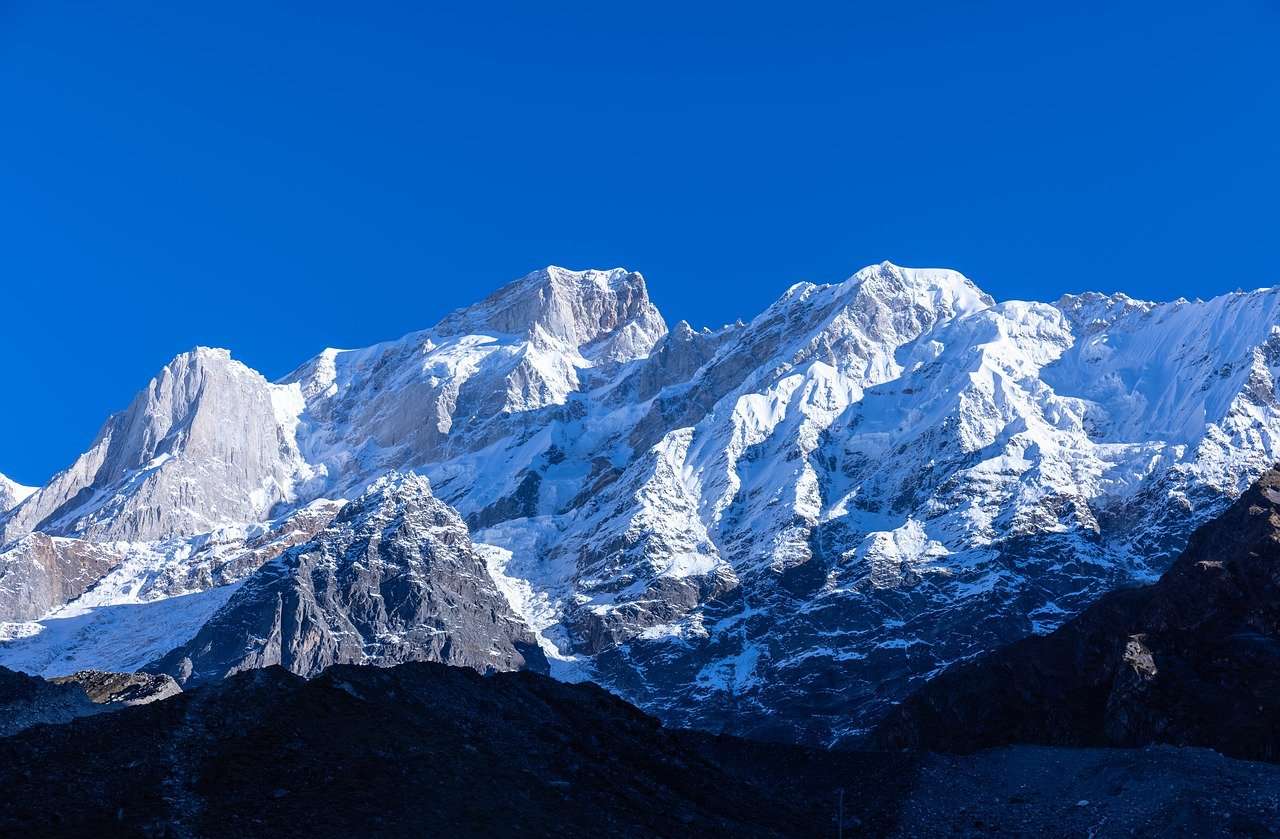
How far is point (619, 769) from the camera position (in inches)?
2788

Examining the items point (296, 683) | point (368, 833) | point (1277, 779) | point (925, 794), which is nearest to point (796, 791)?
point (925, 794)

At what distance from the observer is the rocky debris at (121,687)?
100938mm

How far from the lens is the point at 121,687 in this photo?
10700 cm

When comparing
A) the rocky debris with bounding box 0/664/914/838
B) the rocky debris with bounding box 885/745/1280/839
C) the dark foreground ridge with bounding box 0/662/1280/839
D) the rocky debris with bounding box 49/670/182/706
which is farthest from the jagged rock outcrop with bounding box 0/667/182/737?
the rocky debris with bounding box 885/745/1280/839

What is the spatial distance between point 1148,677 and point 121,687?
234ft

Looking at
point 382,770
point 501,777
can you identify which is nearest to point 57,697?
point 382,770

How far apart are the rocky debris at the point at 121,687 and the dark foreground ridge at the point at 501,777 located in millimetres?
32905

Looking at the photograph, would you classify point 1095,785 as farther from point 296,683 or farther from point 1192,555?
point 1192,555

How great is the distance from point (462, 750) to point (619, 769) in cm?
911

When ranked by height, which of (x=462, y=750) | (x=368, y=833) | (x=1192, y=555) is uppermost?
(x=1192, y=555)

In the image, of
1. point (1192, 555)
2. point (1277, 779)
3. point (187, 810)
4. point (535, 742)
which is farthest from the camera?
point (1192, 555)

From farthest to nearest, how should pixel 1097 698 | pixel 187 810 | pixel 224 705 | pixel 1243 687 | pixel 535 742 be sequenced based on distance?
1. pixel 1097 698
2. pixel 1243 687
3. pixel 535 742
4. pixel 224 705
5. pixel 187 810

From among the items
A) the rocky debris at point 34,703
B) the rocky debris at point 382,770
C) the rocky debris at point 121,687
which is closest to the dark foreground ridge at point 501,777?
the rocky debris at point 382,770

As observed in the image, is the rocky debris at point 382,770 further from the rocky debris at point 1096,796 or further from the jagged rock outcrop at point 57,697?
the jagged rock outcrop at point 57,697
